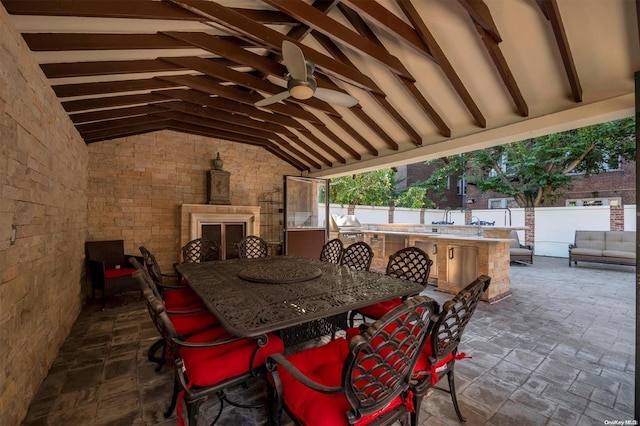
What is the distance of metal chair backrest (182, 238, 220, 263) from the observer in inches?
144

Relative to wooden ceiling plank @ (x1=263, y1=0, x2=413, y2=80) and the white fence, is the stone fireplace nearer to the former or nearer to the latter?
the white fence

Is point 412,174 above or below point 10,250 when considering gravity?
above

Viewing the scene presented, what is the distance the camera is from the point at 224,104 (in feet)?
13.1

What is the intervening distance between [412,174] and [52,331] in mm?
15632

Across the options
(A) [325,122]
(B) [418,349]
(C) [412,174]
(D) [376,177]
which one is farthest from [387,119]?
(C) [412,174]

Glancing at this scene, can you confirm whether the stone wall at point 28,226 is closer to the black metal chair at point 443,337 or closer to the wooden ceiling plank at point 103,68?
the wooden ceiling plank at point 103,68

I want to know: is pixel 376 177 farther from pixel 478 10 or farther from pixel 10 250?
pixel 10 250

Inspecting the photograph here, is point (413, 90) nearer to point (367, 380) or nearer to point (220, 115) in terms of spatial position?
point (220, 115)

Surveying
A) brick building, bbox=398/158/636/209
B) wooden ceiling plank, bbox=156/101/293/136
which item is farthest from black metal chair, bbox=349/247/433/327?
brick building, bbox=398/158/636/209

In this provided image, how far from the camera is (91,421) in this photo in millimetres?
1733

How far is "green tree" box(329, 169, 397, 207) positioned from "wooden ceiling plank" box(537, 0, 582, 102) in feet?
22.0

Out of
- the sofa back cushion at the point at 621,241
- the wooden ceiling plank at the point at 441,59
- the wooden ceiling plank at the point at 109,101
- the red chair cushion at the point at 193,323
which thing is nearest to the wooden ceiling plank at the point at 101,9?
the wooden ceiling plank at the point at 109,101

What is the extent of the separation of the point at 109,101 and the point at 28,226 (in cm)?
209

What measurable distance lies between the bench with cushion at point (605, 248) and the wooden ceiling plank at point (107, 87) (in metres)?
9.57
